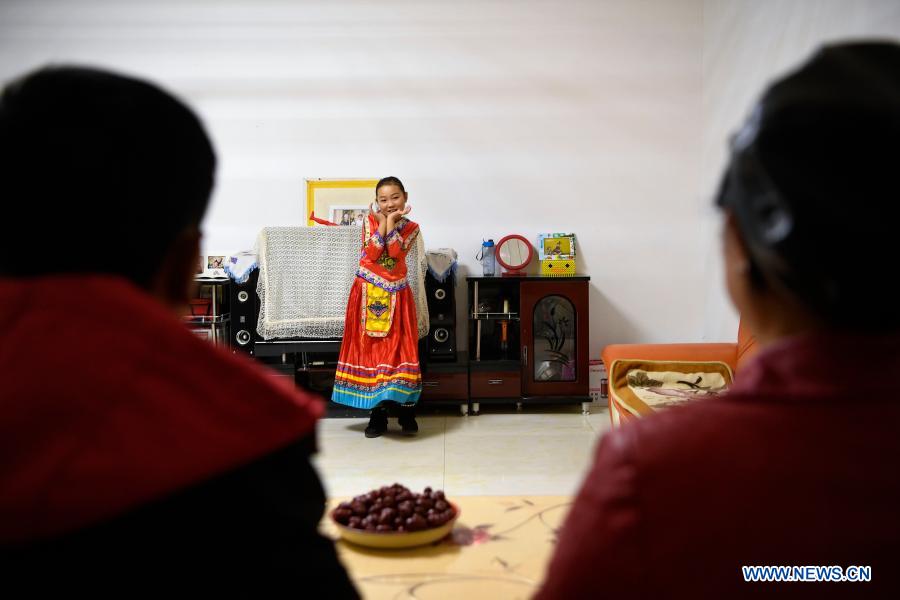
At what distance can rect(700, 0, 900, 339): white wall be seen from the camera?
9.30 feet

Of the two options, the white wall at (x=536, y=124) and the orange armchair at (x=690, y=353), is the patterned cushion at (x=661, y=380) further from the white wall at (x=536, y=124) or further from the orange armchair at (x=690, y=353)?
the white wall at (x=536, y=124)

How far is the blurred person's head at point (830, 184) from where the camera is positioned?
418mm

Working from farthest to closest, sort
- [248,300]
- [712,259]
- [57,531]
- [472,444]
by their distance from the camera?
1. [712,259]
2. [248,300]
3. [472,444]
4. [57,531]

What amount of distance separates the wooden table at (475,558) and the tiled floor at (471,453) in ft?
4.07

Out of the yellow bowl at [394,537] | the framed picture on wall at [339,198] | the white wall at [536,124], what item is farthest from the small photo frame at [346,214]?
the yellow bowl at [394,537]

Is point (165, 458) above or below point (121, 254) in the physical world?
below

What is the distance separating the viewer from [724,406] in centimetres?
47

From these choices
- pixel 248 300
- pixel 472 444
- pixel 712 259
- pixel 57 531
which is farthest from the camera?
pixel 712 259

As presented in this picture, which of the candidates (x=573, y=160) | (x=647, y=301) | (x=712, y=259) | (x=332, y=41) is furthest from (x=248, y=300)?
(x=712, y=259)

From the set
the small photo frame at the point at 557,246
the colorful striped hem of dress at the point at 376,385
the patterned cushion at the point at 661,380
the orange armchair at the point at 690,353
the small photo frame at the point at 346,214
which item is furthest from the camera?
the small photo frame at the point at 346,214

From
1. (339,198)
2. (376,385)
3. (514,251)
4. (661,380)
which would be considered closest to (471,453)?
(376,385)

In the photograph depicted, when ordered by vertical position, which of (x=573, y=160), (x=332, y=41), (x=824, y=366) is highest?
(x=332, y=41)

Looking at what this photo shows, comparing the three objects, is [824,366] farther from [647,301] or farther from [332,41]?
[332,41]

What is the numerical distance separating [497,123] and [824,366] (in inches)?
169
